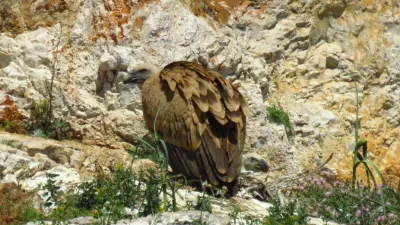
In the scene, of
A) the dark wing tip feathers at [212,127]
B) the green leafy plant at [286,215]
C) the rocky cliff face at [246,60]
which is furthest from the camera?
the rocky cliff face at [246,60]

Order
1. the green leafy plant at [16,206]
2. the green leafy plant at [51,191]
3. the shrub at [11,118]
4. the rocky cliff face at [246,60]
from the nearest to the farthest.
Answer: the green leafy plant at [16,206]
the green leafy plant at [51,191]
the shrub at [11,118]
the rocky cliff face at [246,60]

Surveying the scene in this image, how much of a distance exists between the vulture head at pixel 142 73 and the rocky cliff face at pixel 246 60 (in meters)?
0.34

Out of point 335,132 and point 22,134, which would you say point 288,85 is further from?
point 22,134

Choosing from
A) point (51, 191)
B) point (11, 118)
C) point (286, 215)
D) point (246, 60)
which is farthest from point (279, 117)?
point (51, 191)

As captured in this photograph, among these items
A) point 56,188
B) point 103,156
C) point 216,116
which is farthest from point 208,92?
point 56,188

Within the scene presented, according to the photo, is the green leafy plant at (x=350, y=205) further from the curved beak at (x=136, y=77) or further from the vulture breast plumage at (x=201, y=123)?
the curved beak at (x=136, y=77)

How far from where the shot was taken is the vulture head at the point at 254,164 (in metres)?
11.2

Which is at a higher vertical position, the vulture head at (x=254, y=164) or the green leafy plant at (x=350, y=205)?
the vulture head at (x=254, y=164)

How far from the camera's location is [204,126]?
9.98 m

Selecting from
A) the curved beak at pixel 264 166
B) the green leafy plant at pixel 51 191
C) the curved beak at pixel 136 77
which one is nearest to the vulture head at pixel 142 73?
the curved beak at pixel 136 77

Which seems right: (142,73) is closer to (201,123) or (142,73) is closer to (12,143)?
(201,123)

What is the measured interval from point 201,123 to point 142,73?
1.62 m

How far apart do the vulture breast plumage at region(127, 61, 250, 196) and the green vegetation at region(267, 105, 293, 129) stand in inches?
77.2

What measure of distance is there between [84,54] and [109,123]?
940 mm
